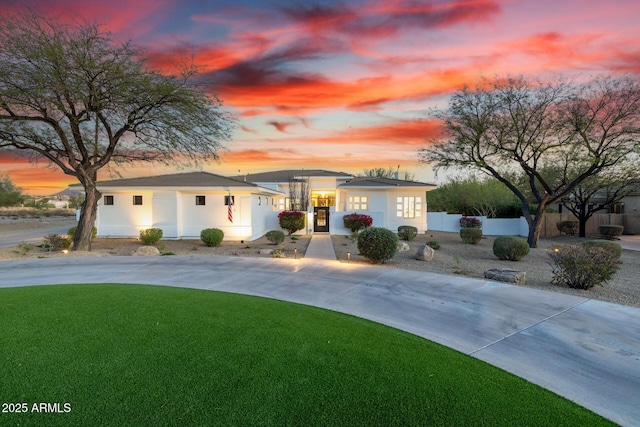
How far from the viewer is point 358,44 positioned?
461 inches

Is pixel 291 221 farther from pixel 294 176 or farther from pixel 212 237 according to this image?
pixel 212 237

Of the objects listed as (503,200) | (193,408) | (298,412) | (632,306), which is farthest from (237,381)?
(503,200)

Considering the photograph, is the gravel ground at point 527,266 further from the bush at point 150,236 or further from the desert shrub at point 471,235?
the bush at point 150,236

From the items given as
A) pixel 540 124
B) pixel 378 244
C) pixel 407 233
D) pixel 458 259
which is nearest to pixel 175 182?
pixel 378 244

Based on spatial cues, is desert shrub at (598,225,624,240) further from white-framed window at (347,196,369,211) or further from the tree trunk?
the tree trunk

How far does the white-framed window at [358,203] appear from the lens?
22794mm

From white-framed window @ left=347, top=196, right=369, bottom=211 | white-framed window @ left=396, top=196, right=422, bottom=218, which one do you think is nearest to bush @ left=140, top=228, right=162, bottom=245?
white-framed window @ left=347, top=196, right=369, bottom=211

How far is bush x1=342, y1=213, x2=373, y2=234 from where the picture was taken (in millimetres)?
20719

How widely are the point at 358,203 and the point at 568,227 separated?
15195 millimetres

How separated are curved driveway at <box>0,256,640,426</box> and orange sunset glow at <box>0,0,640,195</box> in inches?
302

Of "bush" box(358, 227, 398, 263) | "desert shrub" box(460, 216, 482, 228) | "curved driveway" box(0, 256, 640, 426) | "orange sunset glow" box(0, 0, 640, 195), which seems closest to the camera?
"curved driveway" box(0, 256, 640, 426)

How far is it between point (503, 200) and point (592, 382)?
28.3 metres

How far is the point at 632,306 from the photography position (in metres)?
6.44

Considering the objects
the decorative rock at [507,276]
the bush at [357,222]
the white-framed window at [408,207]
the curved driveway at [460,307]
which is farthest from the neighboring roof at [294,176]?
the decorative rock at [507,276]
